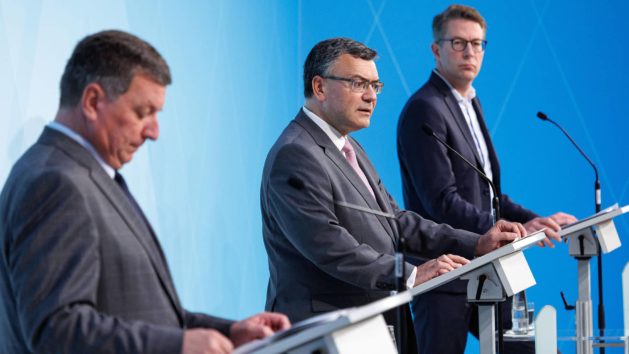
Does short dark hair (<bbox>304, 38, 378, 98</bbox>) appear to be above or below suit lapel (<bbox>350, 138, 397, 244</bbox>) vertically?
above

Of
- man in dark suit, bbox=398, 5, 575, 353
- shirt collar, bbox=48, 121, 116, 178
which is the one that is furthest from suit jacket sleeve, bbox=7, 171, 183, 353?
man in dark suit, bbox=398, 5, 575, 353

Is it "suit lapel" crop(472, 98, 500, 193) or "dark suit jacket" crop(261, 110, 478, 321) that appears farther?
"suit lapel" crop(472, 98, 500, 193)

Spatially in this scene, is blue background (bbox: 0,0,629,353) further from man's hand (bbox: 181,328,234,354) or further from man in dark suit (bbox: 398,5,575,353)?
man's hand (bbox: 181,328,234,354)

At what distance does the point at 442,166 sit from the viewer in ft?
14.9

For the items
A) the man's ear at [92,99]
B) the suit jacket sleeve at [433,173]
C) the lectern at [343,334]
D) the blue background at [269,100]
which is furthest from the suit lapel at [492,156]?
the man's ear at [92,99]

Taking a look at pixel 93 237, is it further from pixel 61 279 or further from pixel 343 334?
pixel 343 334

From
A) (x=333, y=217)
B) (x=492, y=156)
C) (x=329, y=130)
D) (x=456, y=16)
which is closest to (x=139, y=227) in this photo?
(x=333, y=217)

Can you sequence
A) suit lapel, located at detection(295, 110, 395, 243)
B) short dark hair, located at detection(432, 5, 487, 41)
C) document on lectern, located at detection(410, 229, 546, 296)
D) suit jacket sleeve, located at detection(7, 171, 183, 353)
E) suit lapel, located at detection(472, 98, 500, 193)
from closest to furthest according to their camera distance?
suit jacket sleeve, located at detection(7, 171, 183, 353)
document on lectern, located at detection(410, 229, 546, 296)
suit lapel, located at detection(295, 110, 395, 243)
suit lapel, located at detection(472, 98, 500, 193)
short dark hair, located at detection(432, 5, 487, 41)

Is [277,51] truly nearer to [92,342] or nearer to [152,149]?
[152,149]

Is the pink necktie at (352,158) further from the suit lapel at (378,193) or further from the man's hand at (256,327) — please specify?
the man's hand at (256,327)

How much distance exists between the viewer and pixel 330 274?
3.47 meters

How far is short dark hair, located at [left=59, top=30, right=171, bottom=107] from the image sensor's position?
2285 mm

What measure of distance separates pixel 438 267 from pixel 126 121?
1511 millimetres

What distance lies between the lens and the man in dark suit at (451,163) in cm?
450
